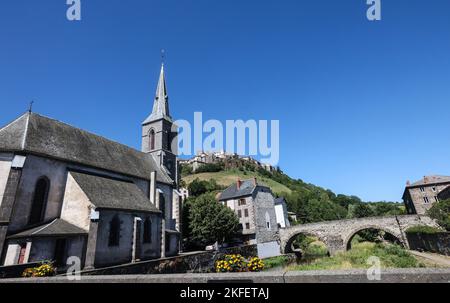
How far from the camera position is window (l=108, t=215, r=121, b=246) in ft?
58.6

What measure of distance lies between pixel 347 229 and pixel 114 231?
99.2 feet

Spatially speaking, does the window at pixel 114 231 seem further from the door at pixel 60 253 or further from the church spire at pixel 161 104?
the church spire at pixel 161 104

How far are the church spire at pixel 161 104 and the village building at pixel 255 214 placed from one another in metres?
16.9

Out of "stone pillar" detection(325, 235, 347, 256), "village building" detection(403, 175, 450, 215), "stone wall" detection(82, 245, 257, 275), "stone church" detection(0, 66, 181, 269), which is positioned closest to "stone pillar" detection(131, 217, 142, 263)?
"stone church" detection(0, 66, 181, 269)

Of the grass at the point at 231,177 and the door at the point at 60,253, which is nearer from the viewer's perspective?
the door at the point at 60,253

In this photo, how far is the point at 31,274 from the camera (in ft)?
28.6

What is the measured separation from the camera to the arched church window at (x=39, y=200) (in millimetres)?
16438

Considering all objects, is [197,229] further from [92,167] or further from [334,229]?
[334,229]

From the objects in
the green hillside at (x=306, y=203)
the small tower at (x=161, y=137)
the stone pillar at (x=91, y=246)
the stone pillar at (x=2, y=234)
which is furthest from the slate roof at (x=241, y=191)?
the stone pillar at (x=2, y=234)

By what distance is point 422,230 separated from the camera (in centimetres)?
2612

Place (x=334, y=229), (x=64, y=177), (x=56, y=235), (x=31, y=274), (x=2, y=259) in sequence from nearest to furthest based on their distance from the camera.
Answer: (x=31, y=274) < (x=2, y=259) < (x=56, y=235) < (x=64, y=177) < (x=334, y=229)

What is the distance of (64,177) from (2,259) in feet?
20.8

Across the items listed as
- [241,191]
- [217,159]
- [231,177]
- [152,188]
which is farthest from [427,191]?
[217,159]
